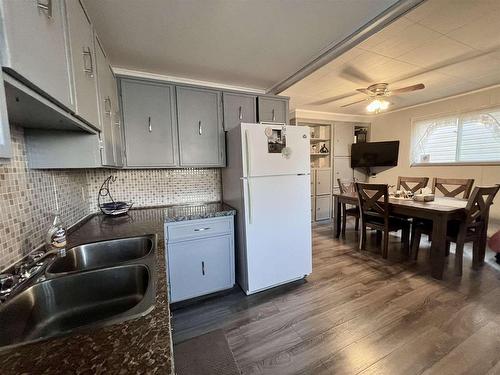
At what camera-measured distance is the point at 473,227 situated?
96.0 inches

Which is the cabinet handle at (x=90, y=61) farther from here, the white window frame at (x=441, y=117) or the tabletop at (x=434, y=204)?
the white window frame at (x=441, y=117)

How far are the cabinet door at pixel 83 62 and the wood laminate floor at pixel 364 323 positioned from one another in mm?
1639

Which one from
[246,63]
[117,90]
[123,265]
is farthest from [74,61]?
[246,63]

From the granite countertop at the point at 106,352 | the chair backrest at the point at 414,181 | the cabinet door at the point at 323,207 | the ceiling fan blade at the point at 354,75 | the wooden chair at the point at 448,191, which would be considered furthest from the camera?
the cabinet door at the point at 323,207

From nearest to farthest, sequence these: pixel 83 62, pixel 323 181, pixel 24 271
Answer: pixel 24 271, pixel 83 62, pixel 323 181

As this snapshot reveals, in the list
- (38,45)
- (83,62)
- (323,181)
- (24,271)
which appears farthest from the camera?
(323,181)

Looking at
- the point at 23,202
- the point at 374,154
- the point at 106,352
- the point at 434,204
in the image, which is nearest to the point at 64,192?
the point at 23,202

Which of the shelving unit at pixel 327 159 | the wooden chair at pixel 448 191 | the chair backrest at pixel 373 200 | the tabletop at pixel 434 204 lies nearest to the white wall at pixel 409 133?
the wooden chair at pixel 448 191

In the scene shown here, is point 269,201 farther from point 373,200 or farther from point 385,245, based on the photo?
point 385,245

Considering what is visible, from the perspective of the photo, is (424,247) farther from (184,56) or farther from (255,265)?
(184,56)

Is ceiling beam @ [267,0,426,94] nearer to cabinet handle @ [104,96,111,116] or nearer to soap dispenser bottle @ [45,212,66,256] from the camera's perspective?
cabinet handle @ [104,96,111,116]

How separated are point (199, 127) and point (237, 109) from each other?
0.49 metres

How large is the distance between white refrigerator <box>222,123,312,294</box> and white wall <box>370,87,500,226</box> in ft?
10.4

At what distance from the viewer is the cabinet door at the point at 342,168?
470 centimetres
